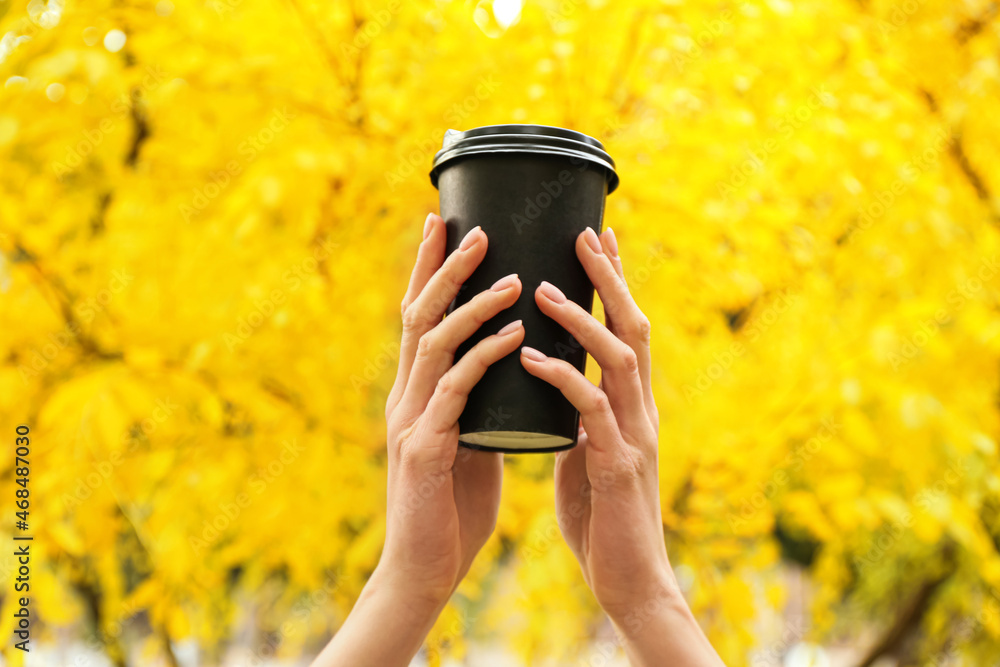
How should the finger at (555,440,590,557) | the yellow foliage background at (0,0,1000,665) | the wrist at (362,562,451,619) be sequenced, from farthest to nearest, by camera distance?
1. the yellow foliage background at (0,0,1000,665)
2. the finger at (555,440,590,557)
3. the wrist at (362,562,451,619)

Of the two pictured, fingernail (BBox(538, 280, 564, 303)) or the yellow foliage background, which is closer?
fingernail (BBox(538, 280, 564, 303))

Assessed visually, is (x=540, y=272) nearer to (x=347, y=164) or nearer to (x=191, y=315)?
(x=347, y=164)

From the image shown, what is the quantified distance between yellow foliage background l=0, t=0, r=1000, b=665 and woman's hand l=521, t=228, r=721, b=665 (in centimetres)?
89

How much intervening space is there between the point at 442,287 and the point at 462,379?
0.16m

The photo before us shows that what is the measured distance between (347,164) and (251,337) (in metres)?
0.58

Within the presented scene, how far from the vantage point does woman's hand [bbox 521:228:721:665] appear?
1.17m

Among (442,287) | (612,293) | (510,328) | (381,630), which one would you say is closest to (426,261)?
(442,287)

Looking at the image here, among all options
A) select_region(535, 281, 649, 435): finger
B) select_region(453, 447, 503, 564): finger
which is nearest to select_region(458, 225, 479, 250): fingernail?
select_region(535, 281, 649, 435): finger

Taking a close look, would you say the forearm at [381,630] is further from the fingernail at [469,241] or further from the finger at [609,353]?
the fingernail at [469,241]

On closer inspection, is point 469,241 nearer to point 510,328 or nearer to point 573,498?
point 510,328

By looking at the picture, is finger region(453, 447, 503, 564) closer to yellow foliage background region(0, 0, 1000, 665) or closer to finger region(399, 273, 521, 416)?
finger region(399, 273, 521, 416)

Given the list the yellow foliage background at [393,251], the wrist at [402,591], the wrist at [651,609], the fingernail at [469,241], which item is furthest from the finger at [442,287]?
the yellow foliage background at [393,251]

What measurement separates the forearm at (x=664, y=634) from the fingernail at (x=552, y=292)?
1.85 feet

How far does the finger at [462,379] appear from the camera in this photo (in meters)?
1.15
